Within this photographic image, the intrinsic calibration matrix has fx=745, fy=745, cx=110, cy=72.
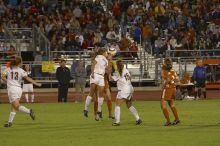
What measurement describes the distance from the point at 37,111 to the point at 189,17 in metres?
18.9

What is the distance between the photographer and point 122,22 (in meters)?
43.6

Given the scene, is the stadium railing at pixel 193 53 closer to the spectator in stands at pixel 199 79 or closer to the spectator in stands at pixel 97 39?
the spectator in stands at pixel 97 39

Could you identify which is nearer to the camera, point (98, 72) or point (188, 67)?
point (98, 72)

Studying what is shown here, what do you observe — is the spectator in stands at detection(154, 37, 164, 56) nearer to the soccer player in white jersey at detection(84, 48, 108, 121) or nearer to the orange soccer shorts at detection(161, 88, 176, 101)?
the soccer player in white jersey at detection(84, 48, 108, 121)

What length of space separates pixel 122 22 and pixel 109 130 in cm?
2480

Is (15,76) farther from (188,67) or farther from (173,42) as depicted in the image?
(173,42)

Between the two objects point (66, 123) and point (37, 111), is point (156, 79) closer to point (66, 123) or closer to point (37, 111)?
point (37, 111)

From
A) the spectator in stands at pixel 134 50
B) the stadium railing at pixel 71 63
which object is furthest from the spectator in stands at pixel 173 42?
the spectator in stands at pixel 134 50

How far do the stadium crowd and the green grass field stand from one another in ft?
46.5

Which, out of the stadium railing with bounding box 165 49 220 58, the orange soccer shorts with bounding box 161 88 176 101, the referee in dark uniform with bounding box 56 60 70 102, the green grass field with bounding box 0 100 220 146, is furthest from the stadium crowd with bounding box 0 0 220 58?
the orange soccer shorts with bounding box 161 88 176 101

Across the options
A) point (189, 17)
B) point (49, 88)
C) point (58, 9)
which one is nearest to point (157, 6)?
point (189, 17)

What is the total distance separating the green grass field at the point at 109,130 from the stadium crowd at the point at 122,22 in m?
14.2

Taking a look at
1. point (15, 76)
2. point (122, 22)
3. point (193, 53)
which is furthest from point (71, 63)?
point (15, 76)

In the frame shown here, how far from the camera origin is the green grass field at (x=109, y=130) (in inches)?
647
